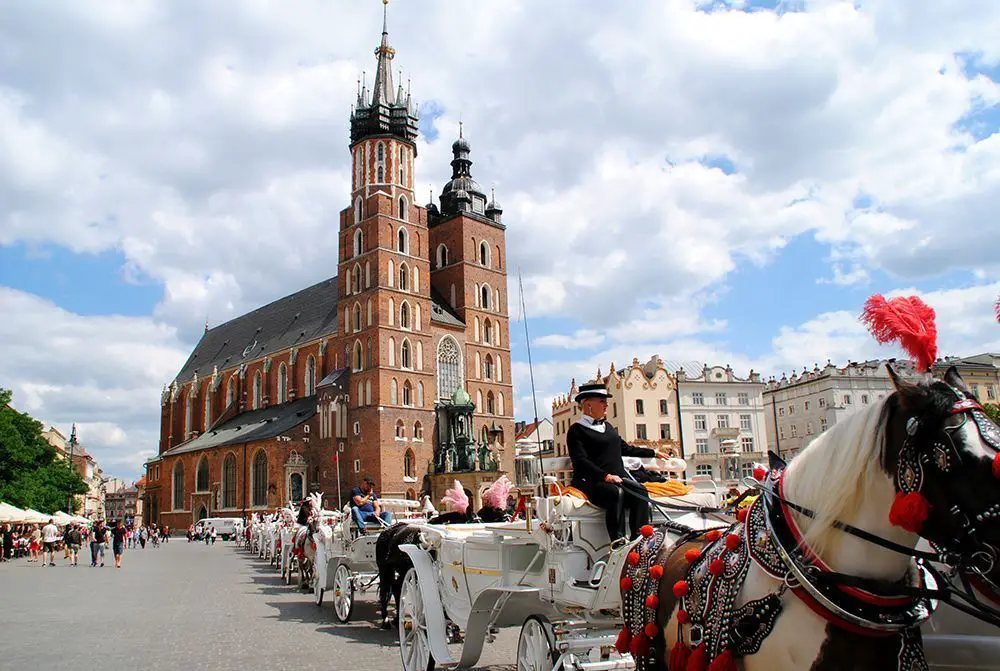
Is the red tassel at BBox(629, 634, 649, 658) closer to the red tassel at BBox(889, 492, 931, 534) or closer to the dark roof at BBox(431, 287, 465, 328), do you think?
the red tassel at BBox(889, 492, 931, 534)

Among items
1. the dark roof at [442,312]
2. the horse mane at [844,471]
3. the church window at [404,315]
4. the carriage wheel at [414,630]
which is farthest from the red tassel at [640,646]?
the dark roof at [442,312]

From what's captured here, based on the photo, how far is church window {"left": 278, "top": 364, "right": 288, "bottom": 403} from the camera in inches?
2219

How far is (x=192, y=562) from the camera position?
26.1 meters

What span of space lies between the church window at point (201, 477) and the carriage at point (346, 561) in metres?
44.9

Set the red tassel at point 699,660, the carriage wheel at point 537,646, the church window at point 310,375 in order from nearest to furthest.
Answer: the red tassel at point 699,660 → the carriage wheel at point 537,646 → the church window at point 310,375

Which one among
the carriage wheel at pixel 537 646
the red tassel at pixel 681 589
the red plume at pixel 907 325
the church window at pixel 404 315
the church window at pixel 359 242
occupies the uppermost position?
the church window at pixel 359 242

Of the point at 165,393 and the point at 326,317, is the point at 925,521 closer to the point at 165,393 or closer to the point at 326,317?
the point at 326,317

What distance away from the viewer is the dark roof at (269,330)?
56534 millimetres

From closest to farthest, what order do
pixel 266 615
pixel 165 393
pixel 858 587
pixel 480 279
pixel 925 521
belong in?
1. pixel 925 521
2. pixel 858 587
3. pixel 266 615
4. pixel 480 279
5. pixel 165 393

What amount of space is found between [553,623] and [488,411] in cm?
4616

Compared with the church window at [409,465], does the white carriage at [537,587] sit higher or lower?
lower

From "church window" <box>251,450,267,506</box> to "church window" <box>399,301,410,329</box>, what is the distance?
11.5 metres

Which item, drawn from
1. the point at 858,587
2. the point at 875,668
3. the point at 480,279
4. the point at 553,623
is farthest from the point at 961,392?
the point at 480,279

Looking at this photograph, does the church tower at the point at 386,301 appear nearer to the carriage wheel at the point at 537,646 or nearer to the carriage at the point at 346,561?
the carriage at the point at 346,561
